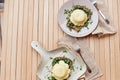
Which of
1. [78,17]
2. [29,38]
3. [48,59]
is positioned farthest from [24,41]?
[78,17]

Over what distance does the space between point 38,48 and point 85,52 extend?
0.19 meters

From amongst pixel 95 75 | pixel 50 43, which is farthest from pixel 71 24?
pixel 95 75

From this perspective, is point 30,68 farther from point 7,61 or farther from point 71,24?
point 71,24

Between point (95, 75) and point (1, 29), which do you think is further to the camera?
point (1, 29)

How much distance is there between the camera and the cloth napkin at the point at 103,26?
1193mm

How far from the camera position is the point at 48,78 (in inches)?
46.6

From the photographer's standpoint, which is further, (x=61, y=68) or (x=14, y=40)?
(x=14, y=40)

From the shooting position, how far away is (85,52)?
3.90ft

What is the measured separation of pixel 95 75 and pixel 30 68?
269 mm

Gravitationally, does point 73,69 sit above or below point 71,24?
below

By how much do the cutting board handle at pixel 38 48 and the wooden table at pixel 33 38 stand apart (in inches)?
1.0

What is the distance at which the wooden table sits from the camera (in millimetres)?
1188

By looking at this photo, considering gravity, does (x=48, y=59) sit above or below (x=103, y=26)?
below

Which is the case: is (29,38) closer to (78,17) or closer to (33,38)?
(33,38)
